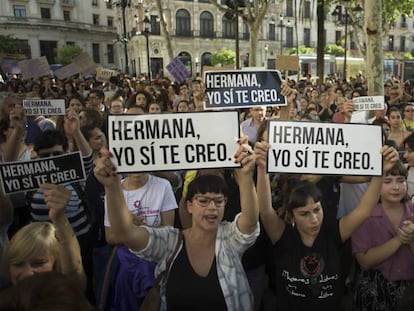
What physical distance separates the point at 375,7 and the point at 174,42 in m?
43.7

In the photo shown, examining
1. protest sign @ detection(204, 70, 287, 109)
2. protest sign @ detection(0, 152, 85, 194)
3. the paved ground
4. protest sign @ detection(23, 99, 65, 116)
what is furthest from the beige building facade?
protest sign @ detection(0, 152, 85, 194)

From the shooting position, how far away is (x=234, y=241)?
2375 mm

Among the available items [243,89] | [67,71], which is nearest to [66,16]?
[67,71]

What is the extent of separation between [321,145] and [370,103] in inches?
123

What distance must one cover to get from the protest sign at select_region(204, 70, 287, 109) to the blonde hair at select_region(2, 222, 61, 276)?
2.52 m

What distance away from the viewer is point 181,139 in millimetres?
2508

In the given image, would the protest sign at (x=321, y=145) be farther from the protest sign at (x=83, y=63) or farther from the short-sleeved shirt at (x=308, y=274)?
the protest sign at (x=83, y=63)

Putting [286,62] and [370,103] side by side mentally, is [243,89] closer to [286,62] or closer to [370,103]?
[370,103]

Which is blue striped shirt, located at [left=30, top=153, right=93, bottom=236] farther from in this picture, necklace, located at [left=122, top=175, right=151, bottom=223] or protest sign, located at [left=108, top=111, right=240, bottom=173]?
protest sign, located at [left=108, top=111, right=240, bottom=173]

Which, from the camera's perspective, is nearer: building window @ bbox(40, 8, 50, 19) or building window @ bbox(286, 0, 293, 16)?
building window @ bbox(40, 8, 50, 19)

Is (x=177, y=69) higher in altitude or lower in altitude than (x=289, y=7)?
lower

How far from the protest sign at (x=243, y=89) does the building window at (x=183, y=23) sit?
47.6 meters

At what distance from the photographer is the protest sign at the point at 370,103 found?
5191 millimetres

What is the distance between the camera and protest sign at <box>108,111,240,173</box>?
8.08ft
